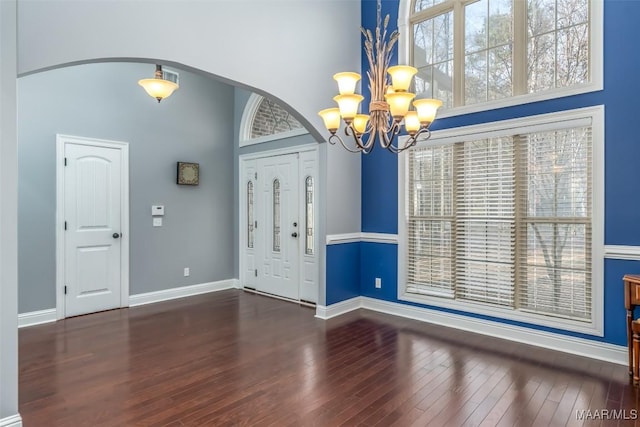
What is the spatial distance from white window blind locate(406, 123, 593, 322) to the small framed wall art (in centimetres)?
326

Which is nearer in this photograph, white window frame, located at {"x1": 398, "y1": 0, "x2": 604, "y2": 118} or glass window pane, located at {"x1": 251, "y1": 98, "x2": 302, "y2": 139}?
white window frame, located at {"x1": 398, "y1": 0, "x2": 604, "y2": 118}

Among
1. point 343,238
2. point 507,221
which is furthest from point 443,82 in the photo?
point 343,238

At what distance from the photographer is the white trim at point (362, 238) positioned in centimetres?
465

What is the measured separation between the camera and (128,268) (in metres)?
5.03

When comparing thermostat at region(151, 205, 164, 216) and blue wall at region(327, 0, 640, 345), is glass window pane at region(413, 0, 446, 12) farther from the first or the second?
thermostat at region(151, 205, 164, 216)

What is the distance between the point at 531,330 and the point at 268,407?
272 centimetres

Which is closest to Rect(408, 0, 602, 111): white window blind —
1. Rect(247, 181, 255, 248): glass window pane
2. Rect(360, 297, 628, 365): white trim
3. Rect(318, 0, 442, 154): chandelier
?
Rect(318, 0, 442, 154): chandelier

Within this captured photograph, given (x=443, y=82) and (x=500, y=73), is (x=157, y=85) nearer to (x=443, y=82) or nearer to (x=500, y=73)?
(x=443, y=82)

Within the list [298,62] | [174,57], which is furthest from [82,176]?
[298,62]

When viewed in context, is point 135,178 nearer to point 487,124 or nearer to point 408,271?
point 408,271

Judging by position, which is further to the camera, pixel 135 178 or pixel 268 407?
pixel 135 178

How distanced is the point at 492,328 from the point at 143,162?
16.0 ft

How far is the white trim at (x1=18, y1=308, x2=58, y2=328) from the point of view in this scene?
4137 millimetres

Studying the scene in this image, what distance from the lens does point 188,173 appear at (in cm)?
561
